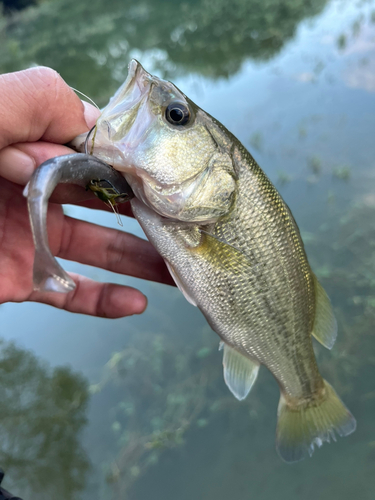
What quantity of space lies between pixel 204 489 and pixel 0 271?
2.32m

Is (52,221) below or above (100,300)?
above

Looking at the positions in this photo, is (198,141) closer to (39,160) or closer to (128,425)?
(39,160)

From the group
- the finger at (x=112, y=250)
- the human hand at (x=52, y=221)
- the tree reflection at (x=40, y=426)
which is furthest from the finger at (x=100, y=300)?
the tree reflection at (x=40, y=426)

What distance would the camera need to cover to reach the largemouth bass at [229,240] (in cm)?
114

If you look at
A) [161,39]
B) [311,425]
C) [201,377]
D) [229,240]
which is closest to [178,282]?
[229,240]

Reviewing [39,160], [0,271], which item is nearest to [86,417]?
[0,271]

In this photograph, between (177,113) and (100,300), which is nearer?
(177,113)

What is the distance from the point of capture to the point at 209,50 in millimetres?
9102

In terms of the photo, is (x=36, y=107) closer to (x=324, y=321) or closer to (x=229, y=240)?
(x=229, y=240)

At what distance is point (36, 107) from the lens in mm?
1148

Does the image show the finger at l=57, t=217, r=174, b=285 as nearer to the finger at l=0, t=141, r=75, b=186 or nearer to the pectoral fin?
the pectoral fin

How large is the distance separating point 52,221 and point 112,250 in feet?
1.10

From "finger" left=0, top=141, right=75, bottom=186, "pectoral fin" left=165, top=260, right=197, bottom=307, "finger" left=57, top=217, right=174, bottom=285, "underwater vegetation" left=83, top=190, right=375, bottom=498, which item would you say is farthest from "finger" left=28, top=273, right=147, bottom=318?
"underwater vegetation" left=83, top=190, right=375, bottom=498

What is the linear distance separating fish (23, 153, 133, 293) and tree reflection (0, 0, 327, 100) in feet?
23.1
